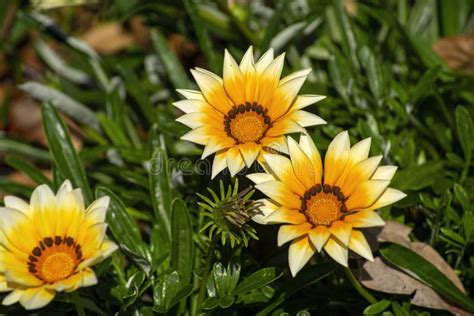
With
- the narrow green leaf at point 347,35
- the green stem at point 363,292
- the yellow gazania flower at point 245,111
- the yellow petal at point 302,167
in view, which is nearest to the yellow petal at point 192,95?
the yellow gazania flower at point 245,111

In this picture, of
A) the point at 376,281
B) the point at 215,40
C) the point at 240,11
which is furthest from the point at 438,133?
the point at 215,40

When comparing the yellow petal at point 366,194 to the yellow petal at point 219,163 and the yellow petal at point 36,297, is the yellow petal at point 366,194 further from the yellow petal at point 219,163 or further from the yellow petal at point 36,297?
the yellow petal at point 36,297

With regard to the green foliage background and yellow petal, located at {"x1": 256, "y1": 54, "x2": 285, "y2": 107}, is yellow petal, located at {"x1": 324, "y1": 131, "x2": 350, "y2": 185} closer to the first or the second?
yellow petal, located at {"x1": 256, "y1": 54, "x2": 285, "y2": 107}

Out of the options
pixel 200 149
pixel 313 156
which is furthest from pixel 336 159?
pixel 200 149

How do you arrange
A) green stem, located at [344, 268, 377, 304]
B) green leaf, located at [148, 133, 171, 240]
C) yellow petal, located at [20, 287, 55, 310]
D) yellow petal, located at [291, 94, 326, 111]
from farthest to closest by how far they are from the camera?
green leaf, located at [148, 133, 171, 240] → green stem, located at [344, 268, 377, 304] → yellow petal, located at [291, 94, 326, 111] → yellow petal, located at [20, 287, 55, 310]

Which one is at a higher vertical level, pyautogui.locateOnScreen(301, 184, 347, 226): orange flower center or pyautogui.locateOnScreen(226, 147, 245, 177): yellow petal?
pyautogui.locateOnScreen(226, 147, 245, 177): yellow petal

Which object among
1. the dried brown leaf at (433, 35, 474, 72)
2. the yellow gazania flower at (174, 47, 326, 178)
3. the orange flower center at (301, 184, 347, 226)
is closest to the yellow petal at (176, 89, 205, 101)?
the yellow gazania flower at (174, 47, 326, 178)

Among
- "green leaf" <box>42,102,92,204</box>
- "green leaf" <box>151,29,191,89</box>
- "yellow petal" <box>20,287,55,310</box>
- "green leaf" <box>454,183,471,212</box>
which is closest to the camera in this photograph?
"yellow petal" <box>20,287,55,310</box>
